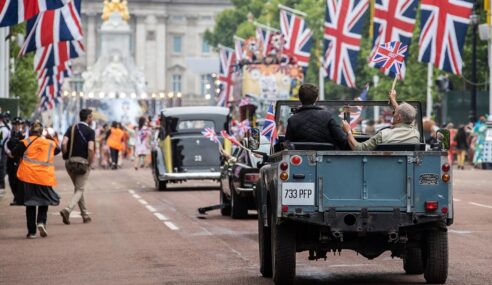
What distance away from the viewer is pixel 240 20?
152 meters

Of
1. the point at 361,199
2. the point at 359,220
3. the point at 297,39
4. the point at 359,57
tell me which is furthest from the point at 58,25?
the point at 359,57

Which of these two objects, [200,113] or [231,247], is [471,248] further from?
[200,113]

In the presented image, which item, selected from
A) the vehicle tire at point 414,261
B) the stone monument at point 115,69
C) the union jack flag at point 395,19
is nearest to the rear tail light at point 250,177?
the vehicle tire at point 414,261

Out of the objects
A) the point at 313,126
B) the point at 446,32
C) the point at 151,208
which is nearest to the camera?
the point at 313,126

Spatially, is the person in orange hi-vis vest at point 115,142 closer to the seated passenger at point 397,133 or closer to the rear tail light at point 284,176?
the seated passenger at point 397,133

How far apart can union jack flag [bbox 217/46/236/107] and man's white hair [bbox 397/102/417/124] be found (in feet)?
198

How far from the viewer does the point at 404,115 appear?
14.0 metres

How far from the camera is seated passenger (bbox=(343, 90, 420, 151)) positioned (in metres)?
13.8

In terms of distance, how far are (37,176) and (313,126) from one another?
25.9 ft

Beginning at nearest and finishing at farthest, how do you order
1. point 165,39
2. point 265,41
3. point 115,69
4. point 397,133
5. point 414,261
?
point 397,133 < point 414,261 < point 265,41 < point 115,69 < point 165,39

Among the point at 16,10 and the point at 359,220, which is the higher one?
the point at 16,10

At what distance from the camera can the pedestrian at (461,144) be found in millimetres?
51312

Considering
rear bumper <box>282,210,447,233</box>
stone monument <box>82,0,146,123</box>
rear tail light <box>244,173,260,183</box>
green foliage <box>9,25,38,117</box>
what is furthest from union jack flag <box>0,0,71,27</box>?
stone monument <box>82,0,146,123</box>

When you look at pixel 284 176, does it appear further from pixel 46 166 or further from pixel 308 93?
pixel 46 166
